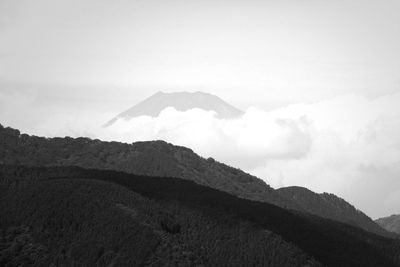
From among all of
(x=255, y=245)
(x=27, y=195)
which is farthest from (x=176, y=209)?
(x=27, y=195)

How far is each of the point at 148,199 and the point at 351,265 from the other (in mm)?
62506

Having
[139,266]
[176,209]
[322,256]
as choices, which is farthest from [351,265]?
[139,266]

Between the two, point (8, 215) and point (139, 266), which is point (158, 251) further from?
point (8, 215)

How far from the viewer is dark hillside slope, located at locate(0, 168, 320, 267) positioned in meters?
164

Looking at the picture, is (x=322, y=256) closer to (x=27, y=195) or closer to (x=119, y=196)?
(x=119, y=196)

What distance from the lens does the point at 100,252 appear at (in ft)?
544

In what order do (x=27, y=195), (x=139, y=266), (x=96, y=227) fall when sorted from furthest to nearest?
(x=27, y=195)
(x=96, y=227)
(x=139, y=266)

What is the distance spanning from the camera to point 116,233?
563 feet

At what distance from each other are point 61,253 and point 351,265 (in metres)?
84.4

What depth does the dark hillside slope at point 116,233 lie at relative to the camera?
164250 mm

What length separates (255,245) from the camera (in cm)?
18062

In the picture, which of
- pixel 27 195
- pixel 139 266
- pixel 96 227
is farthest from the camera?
pixel 27 195

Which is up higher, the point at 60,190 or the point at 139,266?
the point at 60,190

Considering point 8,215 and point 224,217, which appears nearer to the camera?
point 8,215
